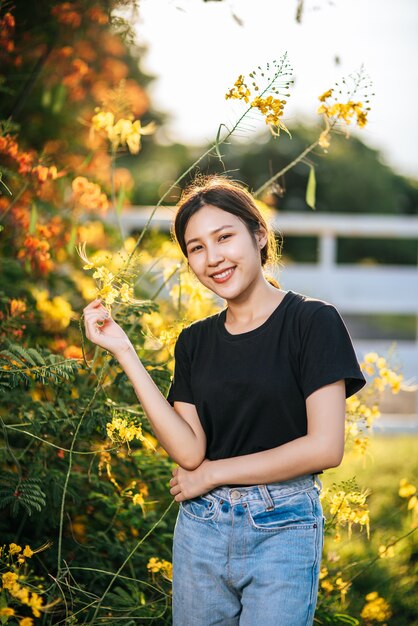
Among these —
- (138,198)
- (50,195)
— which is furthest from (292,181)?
(50,195)

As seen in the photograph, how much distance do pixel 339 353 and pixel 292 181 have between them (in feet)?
58.0

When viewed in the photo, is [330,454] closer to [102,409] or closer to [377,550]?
[102,409]

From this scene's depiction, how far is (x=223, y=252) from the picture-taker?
5.90 feet

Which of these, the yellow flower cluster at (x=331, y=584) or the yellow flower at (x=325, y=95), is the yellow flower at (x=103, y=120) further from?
the yellow flower cluster at (x=331, y=584)

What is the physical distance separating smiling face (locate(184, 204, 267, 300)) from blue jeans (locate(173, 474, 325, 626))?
47 cm

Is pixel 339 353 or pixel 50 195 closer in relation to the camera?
pixel 339 353

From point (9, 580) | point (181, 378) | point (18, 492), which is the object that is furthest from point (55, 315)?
point (9, 580)

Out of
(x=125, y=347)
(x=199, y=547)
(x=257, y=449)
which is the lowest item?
(x=199, y=547)

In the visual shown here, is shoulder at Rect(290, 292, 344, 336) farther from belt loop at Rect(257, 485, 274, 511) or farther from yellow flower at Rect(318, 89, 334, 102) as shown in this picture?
yellow flower at Rect(318, 89, 334, 102)

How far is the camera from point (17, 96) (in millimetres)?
3318

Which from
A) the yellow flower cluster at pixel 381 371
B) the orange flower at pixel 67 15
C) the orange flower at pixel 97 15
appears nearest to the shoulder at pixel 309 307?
the yellow flower cluster at pixel 381 371

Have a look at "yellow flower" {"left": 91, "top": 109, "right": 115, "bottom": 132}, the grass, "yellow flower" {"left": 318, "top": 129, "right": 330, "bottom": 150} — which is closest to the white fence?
the grass

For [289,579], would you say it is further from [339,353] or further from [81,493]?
[81,493]

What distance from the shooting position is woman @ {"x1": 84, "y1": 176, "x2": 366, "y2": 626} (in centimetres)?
162
